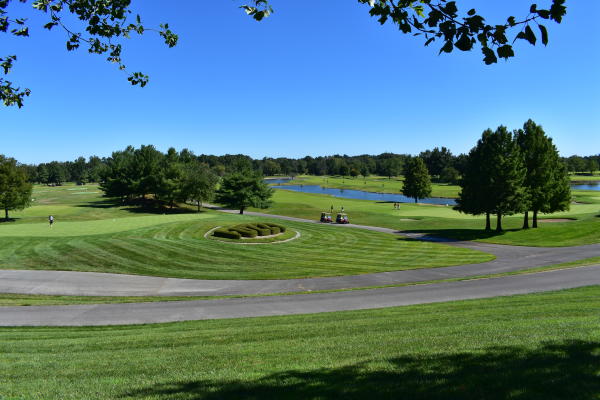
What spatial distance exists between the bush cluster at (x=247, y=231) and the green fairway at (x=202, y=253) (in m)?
1.96

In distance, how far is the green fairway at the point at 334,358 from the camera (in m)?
6.07

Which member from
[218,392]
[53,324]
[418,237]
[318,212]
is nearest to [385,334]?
[218,392]

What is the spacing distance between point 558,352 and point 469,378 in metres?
2.50

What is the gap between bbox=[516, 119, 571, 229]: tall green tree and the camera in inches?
1734

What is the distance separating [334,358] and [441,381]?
8.88 ft

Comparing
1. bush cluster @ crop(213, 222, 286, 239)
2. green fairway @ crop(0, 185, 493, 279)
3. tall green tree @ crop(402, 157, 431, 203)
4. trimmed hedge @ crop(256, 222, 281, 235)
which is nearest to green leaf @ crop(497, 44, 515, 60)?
green fairway @ crop(0, 185, 493, 279)

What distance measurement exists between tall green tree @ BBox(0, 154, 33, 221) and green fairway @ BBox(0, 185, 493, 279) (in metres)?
14.6

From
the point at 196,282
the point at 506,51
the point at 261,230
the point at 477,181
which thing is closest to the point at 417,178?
the point at 477,181

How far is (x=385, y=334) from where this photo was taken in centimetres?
1083

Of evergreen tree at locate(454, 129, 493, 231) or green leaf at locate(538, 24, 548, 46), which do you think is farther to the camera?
evergreen tree at locate(454, 129, 493, 231)

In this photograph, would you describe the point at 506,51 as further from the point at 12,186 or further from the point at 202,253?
the point at 12,186

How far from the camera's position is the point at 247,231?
1517 inches

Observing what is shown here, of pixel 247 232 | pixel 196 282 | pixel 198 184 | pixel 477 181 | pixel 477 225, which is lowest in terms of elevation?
pixel 196 282

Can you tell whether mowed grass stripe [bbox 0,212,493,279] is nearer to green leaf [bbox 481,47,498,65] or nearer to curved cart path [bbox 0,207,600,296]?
curved cart path [bbox 0,207,600,296]
